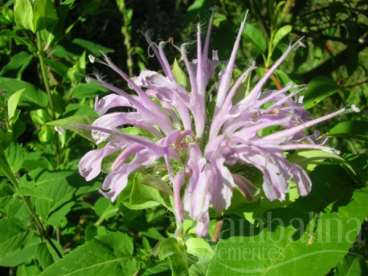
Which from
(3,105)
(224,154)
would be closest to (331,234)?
(224,154)

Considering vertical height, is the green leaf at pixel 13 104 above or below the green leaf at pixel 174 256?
above

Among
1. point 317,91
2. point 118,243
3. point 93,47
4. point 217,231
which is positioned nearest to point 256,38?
point 317,91

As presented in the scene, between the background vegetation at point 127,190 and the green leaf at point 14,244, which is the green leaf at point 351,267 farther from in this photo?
the green leaf at point 14,244

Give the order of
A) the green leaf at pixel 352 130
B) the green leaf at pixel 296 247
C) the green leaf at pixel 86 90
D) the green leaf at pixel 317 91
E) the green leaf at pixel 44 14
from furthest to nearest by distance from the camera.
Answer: the green leaf at pixel 86 90 < the green leaf at pixel 44 14 < the green leaf at pixel 317 91 < the green leaf at pixel 352 130 < the green leaf at pixel 296 247

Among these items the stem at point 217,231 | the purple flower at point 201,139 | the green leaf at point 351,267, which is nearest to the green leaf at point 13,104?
Answer: the purple flower at point 201,139

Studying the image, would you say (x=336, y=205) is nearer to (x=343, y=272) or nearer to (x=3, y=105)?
(x=343, y=272)

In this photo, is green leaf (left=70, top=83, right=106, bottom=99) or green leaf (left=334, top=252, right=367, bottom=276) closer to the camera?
green leaf (left=334, top=252, right=367, bottom=276)

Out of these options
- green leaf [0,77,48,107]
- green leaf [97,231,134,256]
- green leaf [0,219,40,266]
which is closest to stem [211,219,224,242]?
green leaf [97,231,134,256]

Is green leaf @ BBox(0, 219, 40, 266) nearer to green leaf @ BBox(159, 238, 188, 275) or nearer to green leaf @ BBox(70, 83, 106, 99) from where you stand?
green leaf @ BBox(70, 83, 106, 99)
